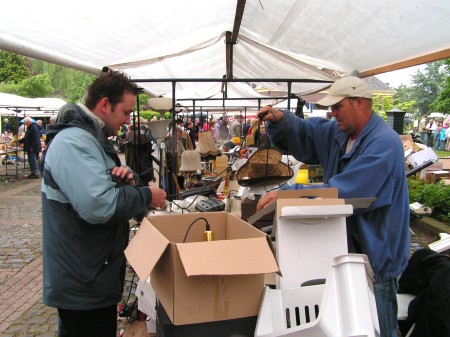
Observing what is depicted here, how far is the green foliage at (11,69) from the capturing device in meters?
39.2

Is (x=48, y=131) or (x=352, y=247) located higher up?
(x=48, y=131)

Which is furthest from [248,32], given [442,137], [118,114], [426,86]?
[426,86]

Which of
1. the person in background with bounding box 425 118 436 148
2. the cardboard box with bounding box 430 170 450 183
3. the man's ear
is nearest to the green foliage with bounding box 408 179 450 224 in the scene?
the cardboard box with bounding box 430 170 450 183

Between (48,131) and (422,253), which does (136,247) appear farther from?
Result: (422,253)

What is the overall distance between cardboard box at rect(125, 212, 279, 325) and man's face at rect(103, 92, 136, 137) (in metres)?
0.56

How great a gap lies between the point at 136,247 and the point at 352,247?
3.59ft

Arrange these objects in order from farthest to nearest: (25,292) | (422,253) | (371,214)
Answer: (25,292) → (422,253) → (371,214)

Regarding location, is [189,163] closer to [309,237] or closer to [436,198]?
[309,237]

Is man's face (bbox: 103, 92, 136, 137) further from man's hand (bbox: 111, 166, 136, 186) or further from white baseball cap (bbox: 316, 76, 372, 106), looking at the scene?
white baseball cap (bbox: 316, 76, 372, 106)

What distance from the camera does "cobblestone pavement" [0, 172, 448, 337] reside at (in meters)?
4.03

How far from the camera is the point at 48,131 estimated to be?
6.49 ft

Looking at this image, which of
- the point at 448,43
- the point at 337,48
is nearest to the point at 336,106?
the point at 448,43

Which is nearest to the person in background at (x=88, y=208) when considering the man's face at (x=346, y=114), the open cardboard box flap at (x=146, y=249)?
the open cardboard box flap at (x=146, y=249)

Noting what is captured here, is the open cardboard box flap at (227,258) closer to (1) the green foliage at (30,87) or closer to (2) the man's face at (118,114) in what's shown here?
(2) the man's face at (118,114)
